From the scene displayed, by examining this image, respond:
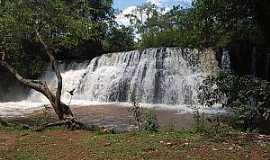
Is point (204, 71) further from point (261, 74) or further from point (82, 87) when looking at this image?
point (82, 87)

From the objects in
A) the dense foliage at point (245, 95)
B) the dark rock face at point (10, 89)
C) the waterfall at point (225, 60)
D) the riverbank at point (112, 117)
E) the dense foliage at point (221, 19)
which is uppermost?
the waterfall at point (225, 60)

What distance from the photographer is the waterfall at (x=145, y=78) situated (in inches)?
973

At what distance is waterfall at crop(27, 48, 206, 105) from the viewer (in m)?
24.7

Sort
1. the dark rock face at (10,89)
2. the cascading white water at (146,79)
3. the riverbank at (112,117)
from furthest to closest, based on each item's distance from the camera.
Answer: the dark rock face at (10,89), the cascading white water at (146,79), the riverbank at (112,117)

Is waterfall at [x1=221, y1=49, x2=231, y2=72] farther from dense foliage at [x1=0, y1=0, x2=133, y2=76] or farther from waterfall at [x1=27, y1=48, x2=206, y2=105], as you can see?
dense foliage at [x1=0, y1=0, x2=133, y2=76]

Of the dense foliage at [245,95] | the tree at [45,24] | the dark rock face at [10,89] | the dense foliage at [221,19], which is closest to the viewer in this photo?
the dense foliage at [245,95]

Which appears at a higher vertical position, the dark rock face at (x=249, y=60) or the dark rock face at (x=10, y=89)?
the dark rock face at (x=249, y=60)

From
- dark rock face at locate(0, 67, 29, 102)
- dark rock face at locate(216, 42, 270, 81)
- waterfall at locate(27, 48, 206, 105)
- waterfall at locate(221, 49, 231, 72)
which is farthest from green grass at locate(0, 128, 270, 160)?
dark rock face at locate(0, 67, 29, 102)

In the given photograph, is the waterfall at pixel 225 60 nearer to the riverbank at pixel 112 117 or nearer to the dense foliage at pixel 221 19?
the riverbank at pixel 112 117

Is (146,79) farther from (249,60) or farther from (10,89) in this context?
(10,89)

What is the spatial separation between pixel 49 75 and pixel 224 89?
2287cm

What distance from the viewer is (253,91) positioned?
8.11 m

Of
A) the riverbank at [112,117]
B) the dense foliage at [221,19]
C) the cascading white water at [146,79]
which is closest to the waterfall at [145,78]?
the cascading white water at [146,79]

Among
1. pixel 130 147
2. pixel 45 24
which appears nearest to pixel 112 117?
pixel 45 24
